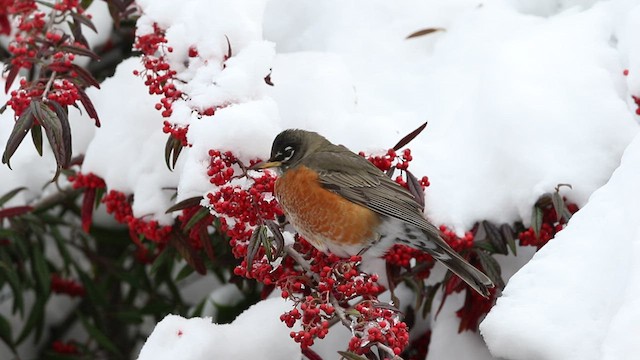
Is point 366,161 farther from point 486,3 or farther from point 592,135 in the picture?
point 486,3

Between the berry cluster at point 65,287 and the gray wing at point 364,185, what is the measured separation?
1650 mm

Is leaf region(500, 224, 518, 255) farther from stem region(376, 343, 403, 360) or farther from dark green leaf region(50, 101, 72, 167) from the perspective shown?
dark green leaf region(50, 101, 72, 167)

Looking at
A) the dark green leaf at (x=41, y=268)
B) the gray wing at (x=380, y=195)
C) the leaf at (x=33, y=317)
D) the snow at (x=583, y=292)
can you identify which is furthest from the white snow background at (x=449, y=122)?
the leaf at (x=33, y=317)

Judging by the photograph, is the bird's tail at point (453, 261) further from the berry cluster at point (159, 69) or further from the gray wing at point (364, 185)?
the berry cluster at point (159, 69)

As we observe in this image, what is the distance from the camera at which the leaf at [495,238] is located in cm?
218

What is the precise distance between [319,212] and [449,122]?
0.56 m

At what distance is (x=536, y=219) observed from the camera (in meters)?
2.13

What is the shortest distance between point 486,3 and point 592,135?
2.46 feet

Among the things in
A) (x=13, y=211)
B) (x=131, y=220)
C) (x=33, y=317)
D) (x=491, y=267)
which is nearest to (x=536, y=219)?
(x=491, y=267)

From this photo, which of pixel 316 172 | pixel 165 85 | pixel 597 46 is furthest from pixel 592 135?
pixel 165 85

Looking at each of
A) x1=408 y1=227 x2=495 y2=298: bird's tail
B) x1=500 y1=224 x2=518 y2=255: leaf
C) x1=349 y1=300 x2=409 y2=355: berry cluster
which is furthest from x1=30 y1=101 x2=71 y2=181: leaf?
x1=500 y1=224 x2=518 y2=255: leaf

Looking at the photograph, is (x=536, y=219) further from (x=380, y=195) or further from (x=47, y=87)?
(x=47, y=87)

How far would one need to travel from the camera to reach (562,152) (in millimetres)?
2277

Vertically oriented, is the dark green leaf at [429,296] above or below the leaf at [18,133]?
below
